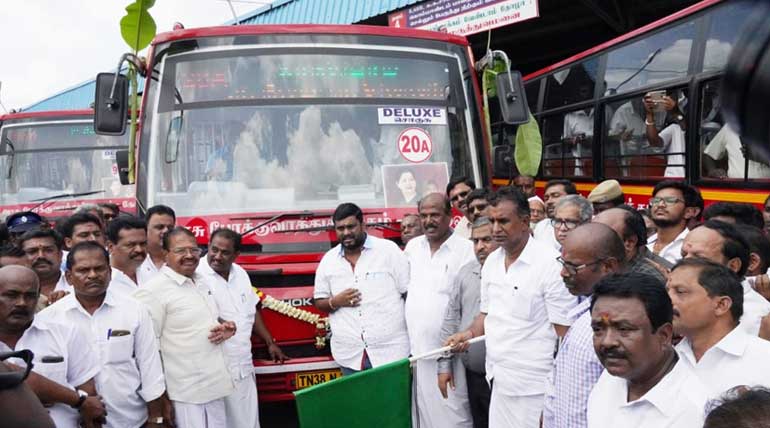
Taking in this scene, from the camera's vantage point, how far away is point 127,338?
136 inches

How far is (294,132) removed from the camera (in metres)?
5.24

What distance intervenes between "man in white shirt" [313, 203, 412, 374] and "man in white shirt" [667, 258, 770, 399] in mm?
2188

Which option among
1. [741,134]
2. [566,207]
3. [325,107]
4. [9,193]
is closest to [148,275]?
[325,107]

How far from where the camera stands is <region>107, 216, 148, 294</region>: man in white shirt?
4.31m

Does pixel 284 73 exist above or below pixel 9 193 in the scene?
above

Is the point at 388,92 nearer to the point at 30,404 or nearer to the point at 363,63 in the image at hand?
the point at 363,63

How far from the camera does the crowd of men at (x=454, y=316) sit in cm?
215

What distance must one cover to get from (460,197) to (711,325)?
2848mm

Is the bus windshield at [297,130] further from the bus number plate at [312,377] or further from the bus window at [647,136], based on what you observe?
the bus window at [647,136]

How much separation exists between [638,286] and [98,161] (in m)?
9.32

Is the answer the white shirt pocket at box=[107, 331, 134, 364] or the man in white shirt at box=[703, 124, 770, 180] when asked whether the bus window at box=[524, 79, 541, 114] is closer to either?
the man in white shirt at box=[703, 124, 770, 180]

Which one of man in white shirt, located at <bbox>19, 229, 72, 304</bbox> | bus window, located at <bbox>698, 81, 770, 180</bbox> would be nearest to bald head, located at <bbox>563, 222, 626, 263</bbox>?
man in white shirt, located at <bbox>19, 229, 72, 304</bbox>

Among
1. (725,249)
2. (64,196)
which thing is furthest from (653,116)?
(64,196)

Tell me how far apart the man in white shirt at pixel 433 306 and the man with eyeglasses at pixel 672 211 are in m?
1.24
